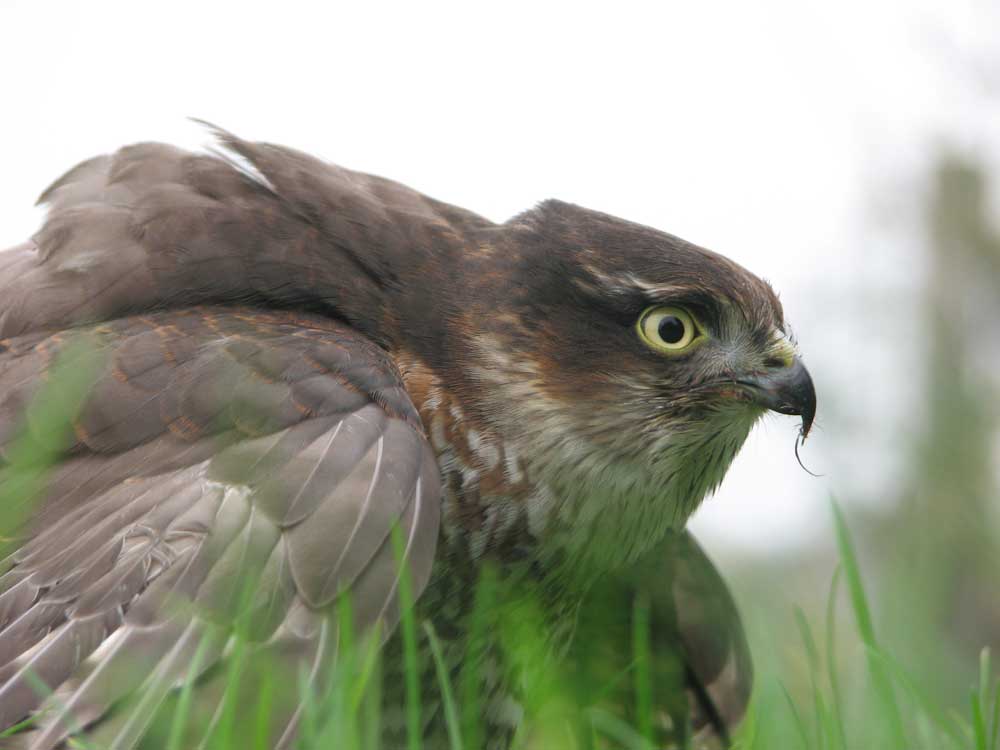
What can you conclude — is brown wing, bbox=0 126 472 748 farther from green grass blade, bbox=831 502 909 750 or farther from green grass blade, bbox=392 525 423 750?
green grass blade, bbox=831 502 909 750

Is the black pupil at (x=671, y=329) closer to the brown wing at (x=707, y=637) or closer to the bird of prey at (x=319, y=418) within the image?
the bird of prey at (x=319, y=418)

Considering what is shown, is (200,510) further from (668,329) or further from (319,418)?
(668,329)

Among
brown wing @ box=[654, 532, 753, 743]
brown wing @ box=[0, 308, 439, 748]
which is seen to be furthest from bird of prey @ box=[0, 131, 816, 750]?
brown wing @ box=[654, 532, 753, 743]

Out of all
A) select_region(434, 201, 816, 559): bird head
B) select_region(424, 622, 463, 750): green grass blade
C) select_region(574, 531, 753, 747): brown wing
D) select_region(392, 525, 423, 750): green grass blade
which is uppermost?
select_region(434, 201, 816, 559): bird head

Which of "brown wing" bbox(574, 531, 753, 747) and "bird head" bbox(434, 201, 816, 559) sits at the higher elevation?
Answer: "bird head" bbox(434, 201, 816, 559)

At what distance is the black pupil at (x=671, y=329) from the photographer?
379 cm

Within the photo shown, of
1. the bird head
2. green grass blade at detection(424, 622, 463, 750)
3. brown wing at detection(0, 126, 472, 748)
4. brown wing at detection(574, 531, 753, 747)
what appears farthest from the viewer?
brown wing at detection(574, 531, 753, 747)

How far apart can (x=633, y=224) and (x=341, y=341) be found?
1021 millimetres

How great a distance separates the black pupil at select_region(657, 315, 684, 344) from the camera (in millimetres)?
3785

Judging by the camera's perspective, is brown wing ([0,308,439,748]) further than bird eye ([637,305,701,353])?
No

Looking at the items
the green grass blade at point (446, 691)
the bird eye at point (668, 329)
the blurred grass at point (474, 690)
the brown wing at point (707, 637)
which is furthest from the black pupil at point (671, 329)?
the green grass blade at point (446, 691)

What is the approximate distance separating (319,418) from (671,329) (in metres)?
1.18

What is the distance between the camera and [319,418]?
3188 mm

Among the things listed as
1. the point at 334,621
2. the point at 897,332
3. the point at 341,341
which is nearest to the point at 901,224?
the point at 897,332
